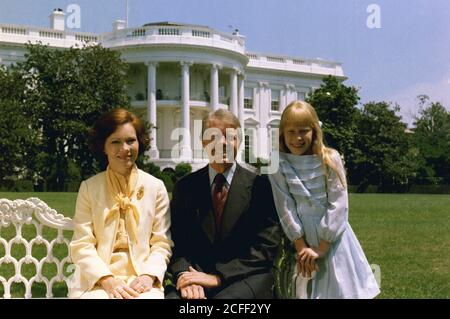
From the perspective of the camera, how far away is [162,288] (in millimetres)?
3711

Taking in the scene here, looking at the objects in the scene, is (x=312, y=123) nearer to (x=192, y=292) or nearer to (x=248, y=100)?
(x=192, y=292)

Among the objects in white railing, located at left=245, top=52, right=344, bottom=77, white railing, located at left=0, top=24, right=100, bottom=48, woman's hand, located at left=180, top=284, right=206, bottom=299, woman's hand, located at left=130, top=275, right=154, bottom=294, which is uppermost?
white railing, located at left=0, top=24, right=100, bottom=48

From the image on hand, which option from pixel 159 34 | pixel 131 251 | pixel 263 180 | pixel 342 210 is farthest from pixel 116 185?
pixel 159 34

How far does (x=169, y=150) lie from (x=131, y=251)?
2682 cm

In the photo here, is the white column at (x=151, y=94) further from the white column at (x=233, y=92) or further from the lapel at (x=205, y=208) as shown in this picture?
the lapel at (x=205, y=208)

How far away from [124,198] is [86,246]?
391mm

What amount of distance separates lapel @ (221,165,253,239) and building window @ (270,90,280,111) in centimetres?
3701

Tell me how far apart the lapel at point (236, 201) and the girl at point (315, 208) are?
0.18 m

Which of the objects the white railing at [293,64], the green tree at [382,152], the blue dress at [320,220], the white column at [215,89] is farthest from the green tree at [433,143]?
the blue dress at [320,220]

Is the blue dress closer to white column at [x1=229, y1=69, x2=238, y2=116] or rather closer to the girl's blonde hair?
the girl's blonde hair

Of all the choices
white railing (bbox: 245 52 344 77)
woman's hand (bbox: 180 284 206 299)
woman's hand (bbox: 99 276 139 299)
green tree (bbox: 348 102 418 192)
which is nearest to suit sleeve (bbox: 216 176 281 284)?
woman's hand (bbox: 180 284 206 299)

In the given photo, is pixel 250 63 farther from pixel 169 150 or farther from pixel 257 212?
pixel 257 212

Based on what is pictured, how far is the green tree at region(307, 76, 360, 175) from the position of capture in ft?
100

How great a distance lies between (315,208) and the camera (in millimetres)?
3756
